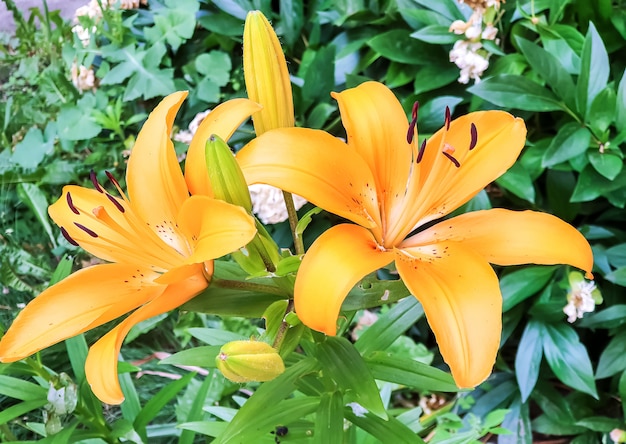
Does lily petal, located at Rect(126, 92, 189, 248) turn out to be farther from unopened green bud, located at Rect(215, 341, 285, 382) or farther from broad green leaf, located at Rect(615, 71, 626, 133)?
broad green leaf, located at Rect(615, 71, 626, 133)

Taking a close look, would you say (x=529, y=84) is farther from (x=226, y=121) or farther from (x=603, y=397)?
(x=226, y=121)

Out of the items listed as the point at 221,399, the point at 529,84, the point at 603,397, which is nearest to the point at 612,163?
the point at 529,84

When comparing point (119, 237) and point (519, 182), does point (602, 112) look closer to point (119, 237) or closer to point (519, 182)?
point (519, 182)

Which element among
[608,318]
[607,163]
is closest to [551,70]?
[607,163]

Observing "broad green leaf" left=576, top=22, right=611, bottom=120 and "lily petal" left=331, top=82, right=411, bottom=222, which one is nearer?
"lily petal" left=331, top=82, right=411, bottom=222

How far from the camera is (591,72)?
961 mm

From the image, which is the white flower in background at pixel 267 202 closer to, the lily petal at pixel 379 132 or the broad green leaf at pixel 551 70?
the broad green leaf at pixel 551 70

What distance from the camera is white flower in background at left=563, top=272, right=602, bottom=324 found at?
2.96 feet

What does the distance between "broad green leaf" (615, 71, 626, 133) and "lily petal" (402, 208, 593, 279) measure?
68cm

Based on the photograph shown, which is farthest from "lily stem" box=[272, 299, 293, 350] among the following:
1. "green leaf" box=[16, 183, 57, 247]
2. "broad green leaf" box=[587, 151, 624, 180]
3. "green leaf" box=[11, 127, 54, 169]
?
"green leaf" box=[11, 127, 54, 169]

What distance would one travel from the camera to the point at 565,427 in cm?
107

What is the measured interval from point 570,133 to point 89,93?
3.54 ft

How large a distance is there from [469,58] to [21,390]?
84 centimetres

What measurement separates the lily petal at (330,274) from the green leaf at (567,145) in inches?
27.8
